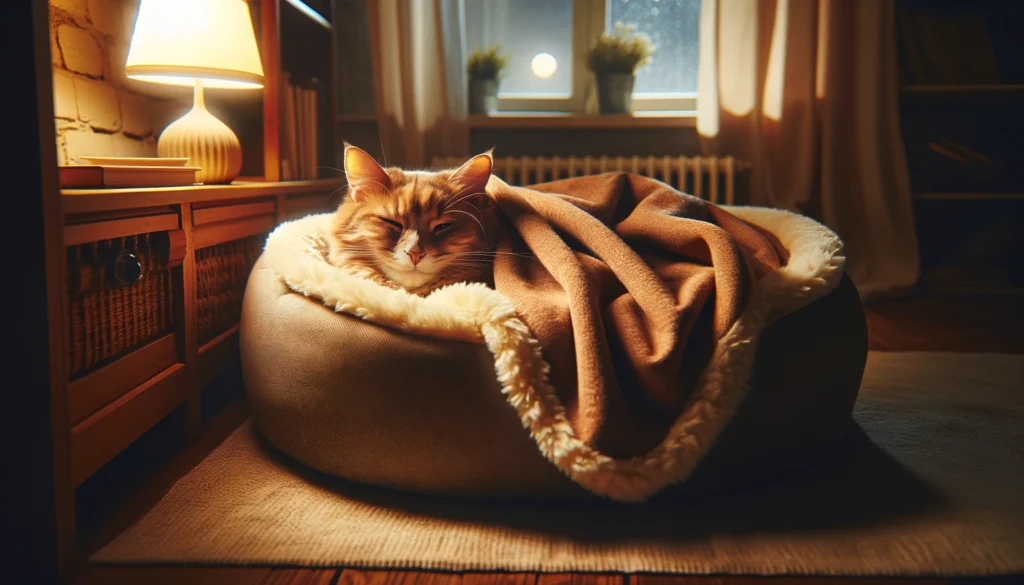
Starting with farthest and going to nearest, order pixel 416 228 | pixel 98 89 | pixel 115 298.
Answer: pixel 98 89 → pixel 416 228 → pixel 115 298

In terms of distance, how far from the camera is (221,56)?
5.36 feet

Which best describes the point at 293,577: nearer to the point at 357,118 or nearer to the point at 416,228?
the point at 416,228

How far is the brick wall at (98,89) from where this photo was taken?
1.55m

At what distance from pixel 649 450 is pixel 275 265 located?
0.70m

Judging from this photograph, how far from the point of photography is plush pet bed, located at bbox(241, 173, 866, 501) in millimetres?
1028

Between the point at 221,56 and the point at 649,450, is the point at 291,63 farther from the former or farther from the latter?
the point at 649,450

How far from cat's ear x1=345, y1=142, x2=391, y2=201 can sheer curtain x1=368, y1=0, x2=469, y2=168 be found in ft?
4.61

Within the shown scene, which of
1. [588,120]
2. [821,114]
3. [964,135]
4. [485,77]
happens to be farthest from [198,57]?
[964,135]

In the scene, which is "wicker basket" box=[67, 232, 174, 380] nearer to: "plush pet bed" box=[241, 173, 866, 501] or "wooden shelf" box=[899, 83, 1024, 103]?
"plush pet bed" box=[241, 173, 866, 501]

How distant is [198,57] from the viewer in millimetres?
1596

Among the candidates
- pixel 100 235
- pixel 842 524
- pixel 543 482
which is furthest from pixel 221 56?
pixel 842 524

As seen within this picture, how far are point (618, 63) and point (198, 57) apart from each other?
5.24ft

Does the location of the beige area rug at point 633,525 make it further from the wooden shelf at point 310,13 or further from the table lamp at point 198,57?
the wooden shelf at point 310,13

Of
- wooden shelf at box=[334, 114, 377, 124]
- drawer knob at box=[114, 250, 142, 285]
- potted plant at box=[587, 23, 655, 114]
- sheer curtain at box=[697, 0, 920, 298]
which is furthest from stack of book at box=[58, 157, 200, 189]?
sheer curtain at box=[697, 0, 920, 298]
